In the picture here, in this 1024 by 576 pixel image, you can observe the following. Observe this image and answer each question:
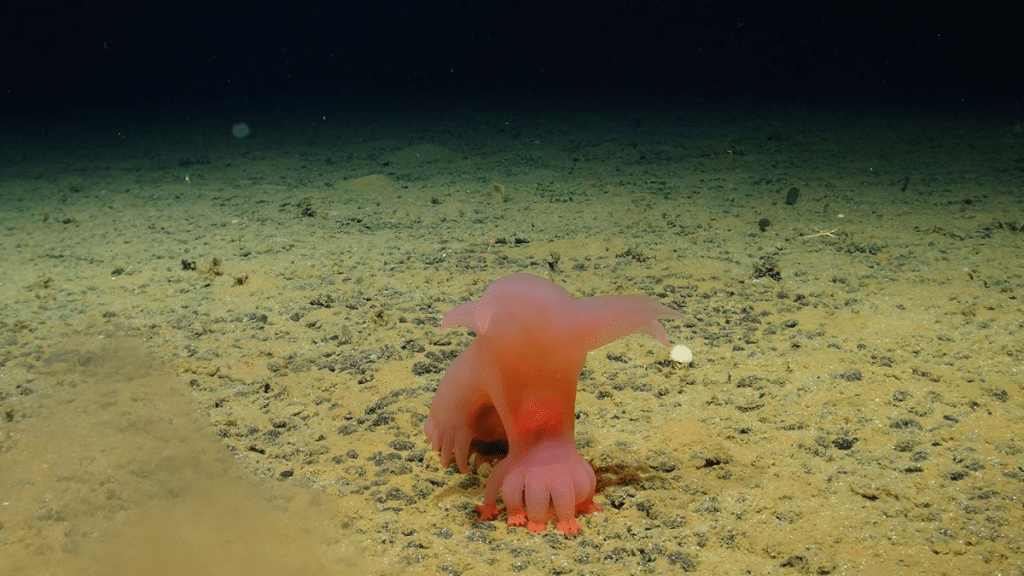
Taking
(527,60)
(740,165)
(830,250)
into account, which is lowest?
(830,250)

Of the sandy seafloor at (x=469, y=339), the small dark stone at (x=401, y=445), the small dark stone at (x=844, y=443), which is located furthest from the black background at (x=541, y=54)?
the small dark stone at (x=401, y=445)

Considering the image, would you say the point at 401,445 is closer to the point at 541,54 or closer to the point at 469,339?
the point at 469,339

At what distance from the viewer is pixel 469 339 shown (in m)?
3.51

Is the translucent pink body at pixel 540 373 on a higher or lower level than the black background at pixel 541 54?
lower

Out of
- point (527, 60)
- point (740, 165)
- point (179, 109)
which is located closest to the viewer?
point (740, 165)

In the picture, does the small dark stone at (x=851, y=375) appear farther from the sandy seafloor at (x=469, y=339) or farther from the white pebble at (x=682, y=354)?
the white pebble at (x=682, y=354)

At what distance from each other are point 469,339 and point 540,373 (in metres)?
1.43

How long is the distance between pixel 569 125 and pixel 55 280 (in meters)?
7.79

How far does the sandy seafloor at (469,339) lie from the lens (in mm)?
2027

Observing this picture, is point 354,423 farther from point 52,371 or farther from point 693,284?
point 693,284

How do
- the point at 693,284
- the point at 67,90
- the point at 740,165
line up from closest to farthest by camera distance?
the point at 693,284 < the point at 740,165 < the point at 67,90

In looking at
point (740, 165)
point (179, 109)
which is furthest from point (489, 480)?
point (179, 109)

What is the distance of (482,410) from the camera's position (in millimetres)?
2432

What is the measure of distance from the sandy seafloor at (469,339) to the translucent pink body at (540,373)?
0.12 meters
